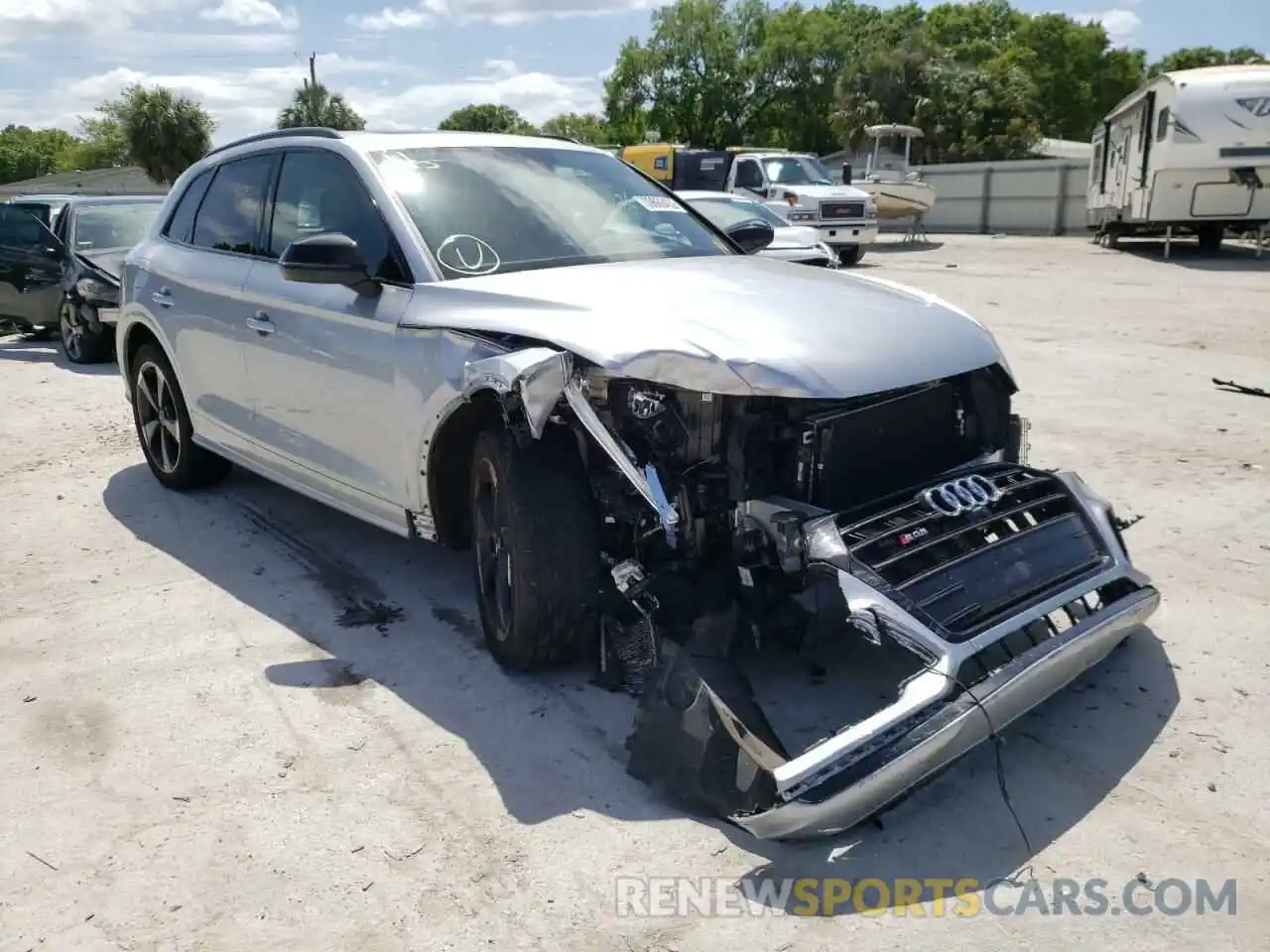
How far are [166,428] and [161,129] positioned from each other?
43.5m

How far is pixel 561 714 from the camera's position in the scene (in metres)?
3.50

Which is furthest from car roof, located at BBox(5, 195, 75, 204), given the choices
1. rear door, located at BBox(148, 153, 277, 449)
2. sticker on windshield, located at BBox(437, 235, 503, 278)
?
sticker on windshield, located at BBox(437, 235, 503, 278)

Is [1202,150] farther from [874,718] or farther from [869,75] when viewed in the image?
[869,75]

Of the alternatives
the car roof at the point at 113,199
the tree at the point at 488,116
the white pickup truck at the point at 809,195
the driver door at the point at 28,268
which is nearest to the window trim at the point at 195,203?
the car roof at the point at 113,199

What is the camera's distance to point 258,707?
12.1 ft

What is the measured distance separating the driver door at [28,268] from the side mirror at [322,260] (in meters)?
9.88

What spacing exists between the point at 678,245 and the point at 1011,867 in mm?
2830

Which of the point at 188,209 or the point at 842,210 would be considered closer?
the point at 188,209

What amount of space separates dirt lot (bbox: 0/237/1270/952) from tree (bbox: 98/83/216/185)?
4319 cm

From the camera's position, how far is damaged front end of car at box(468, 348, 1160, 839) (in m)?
2.76

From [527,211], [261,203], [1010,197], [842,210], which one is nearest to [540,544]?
[527,211]

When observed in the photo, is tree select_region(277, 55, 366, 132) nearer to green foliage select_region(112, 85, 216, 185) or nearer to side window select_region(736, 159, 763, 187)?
green foliage select_region(112, 85, 216, 185)

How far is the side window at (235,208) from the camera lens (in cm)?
500

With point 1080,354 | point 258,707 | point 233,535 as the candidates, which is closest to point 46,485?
point 233,535
